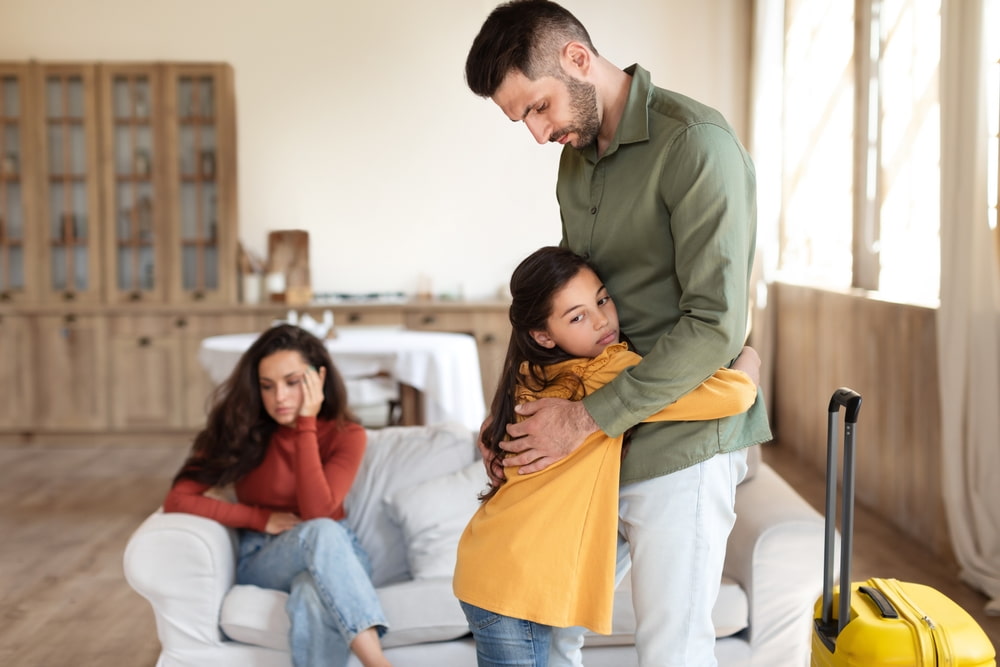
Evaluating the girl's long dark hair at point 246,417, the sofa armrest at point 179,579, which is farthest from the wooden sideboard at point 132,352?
the sofa armrest at point 179,579

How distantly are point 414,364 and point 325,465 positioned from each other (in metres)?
1.96

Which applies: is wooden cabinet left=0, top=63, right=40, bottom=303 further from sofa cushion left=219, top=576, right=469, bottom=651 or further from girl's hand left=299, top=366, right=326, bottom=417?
sofa cushion left=219, top=576, right=469, bottom=651

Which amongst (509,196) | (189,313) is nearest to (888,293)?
(509,196)

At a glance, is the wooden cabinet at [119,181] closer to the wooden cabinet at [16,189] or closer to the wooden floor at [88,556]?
the wooden cabinet at [16,189]

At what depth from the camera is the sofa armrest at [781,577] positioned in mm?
2373

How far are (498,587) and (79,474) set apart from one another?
4487 millimetres

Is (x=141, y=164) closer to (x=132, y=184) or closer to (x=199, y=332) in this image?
(x=132, y=184)

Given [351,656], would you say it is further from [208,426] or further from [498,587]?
[498,587]

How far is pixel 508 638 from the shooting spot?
1.53 meters

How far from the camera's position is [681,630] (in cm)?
148

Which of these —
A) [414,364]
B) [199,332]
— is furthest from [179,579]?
[199,332]

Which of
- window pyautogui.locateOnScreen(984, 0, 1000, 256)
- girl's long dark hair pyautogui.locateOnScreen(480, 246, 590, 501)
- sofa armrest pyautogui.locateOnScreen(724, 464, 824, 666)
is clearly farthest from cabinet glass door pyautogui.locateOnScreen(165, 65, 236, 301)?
girl's long dark hair pyautogui.locateOnScreen(480, 246, 590, 501)

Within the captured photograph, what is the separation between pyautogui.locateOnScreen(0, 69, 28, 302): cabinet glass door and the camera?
20.1ft

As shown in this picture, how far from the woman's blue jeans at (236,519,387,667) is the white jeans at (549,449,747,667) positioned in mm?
1001
